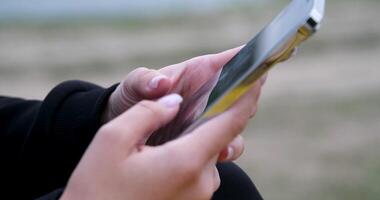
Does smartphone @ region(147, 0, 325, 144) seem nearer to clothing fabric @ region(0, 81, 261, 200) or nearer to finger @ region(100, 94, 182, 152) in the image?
finger @ region(100, 94, 182, 152)

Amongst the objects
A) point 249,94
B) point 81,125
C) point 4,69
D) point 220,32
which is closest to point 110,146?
point 249,94

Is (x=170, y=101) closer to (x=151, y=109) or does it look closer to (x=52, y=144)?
(x=151, y=109)

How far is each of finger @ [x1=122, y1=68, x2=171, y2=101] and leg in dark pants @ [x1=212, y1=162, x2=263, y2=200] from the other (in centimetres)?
12

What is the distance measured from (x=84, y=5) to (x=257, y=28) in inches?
41.2

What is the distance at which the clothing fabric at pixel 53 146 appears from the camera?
2.53 ft

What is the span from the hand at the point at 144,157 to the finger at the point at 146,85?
5.5 inches

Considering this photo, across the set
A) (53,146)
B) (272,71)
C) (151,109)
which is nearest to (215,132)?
(151,109)

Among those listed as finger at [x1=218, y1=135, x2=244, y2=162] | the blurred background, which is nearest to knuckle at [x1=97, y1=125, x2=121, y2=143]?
finger at [x1=218, y1=135, x2=244, y2=162]

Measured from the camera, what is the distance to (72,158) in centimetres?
78

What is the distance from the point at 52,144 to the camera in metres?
0.78

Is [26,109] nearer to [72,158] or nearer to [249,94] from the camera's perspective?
[72,158]

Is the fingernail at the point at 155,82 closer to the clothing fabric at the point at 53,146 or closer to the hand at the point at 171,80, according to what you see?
the hand at the point at 171,80

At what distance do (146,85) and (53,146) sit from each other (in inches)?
6.4

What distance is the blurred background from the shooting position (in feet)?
6.60
